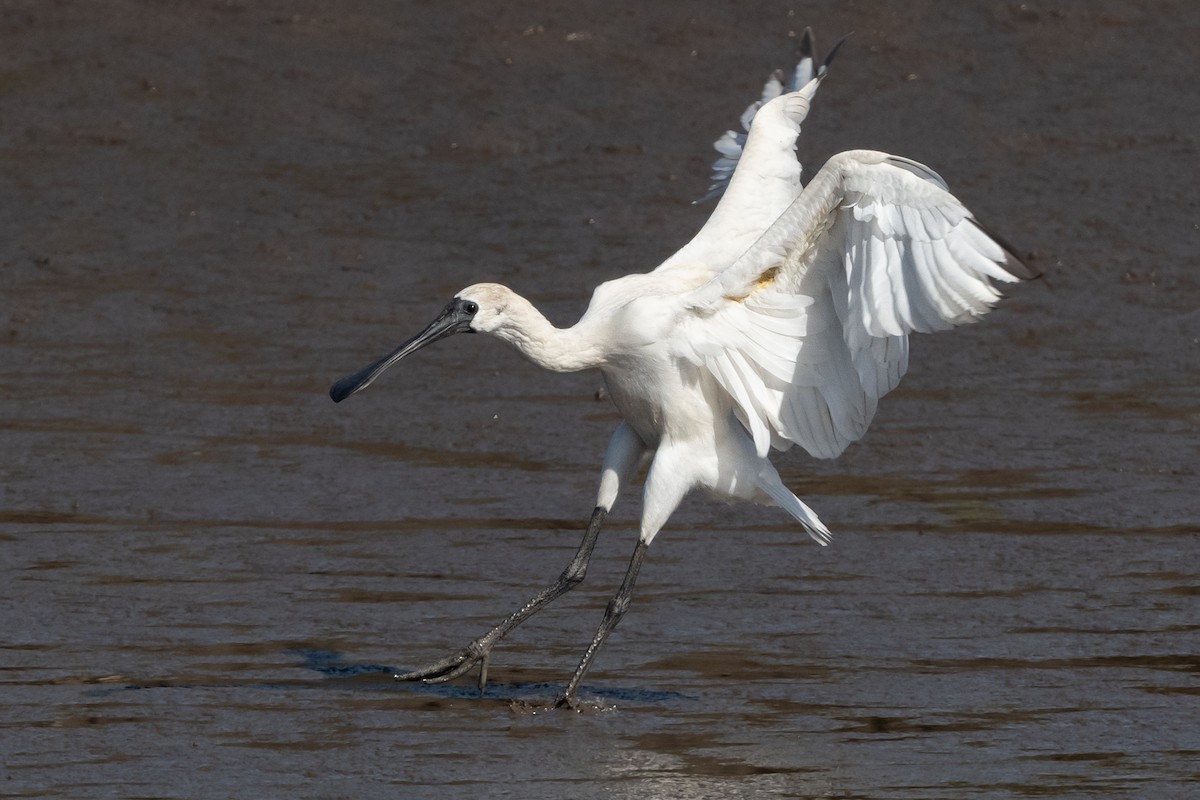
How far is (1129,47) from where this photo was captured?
14.5 m

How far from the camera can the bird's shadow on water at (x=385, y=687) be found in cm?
627

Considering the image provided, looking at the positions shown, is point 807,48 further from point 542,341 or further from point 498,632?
point 498,632

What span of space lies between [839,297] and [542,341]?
0.94 meters

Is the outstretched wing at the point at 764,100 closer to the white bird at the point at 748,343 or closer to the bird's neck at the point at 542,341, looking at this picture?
the white bird at the point at 748,343

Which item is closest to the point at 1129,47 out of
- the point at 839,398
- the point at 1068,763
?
the point at 839,398

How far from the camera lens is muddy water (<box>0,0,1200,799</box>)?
5.93m

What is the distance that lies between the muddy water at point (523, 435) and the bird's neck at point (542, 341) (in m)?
0.99

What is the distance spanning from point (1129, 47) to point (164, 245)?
6.96 metres

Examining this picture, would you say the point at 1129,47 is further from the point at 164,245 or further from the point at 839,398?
the point at 839,398

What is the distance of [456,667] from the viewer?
253 inches

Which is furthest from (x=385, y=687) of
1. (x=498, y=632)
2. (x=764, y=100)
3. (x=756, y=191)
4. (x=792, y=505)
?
(x=764, y=100)

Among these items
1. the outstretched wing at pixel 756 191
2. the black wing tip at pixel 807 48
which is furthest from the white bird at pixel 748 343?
the black wing tip at pixel 807 48

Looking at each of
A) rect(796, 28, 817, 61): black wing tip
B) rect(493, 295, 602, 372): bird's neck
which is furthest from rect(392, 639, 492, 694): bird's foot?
rect(796, 28, 817, 61): black wing tip

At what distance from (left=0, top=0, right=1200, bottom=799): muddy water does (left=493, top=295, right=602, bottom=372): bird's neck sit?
99 cm
